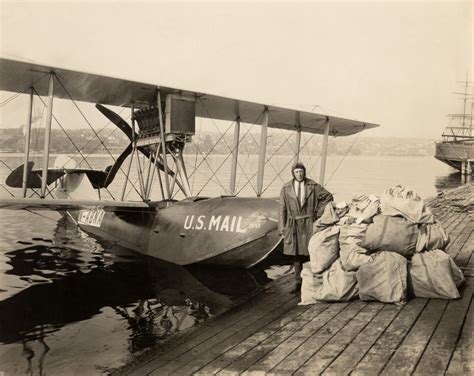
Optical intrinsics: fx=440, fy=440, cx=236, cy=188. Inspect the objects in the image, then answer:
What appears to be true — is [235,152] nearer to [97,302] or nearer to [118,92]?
[118,92]

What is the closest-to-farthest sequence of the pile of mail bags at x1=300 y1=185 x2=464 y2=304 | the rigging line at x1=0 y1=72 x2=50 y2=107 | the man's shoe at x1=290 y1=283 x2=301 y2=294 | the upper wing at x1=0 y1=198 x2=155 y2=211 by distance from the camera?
the pile of mail bags at x1=300 y1=185 x2=464 y2=304 → the man's shoe at x1=290 y1=283 x2=301 y2=294 → the upper wing at x1=0 y1=198 x2=155 y2=211 → the rigging line at x1=0 y1=72 x2=50 y2=107

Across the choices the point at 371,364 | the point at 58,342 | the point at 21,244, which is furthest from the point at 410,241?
the point at 21,244

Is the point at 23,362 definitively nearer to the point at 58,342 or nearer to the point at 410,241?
the point at 58,342

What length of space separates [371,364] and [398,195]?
2.37m

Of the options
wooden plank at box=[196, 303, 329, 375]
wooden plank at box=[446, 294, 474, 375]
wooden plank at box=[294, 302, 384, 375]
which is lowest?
wooden plank at box=[196, 303, 329, 375]

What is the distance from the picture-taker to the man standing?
5.52 metres

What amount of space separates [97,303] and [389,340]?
4.93 metres

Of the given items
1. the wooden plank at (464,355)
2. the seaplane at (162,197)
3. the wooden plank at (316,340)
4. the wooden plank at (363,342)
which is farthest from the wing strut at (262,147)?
the wooden plank at (464,355)

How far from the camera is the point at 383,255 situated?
4.38 m

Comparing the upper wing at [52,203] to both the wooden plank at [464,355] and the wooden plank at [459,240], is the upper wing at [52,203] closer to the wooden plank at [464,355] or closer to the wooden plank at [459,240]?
the wooden plank at [459,240]

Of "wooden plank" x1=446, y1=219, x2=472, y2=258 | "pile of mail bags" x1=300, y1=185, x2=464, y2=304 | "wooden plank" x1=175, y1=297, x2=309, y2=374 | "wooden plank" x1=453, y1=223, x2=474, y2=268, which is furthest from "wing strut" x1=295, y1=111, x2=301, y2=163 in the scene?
"wooden plank" x1=175, y1=297, x2=309, y2=374

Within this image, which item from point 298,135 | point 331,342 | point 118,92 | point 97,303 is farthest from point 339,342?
point 298,135

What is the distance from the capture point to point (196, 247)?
8.80m

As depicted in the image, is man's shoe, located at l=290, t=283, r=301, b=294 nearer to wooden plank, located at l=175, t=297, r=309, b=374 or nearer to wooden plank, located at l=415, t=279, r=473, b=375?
wooden plank, located at l=175, t=297, r=309, b=374
